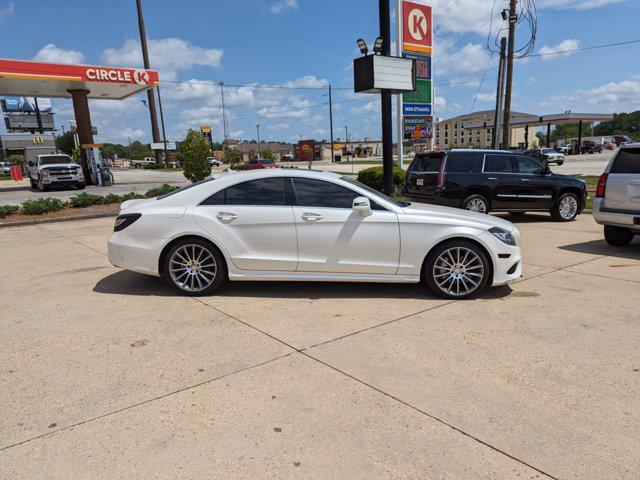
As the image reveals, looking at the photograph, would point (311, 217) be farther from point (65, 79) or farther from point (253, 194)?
point (65, 79)

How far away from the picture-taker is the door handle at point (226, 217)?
17.8 feet

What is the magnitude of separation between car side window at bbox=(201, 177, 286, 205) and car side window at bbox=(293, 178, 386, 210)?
0.22m

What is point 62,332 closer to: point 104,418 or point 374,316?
point 104,418

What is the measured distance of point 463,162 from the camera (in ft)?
35.5

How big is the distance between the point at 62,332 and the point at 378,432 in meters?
3.30

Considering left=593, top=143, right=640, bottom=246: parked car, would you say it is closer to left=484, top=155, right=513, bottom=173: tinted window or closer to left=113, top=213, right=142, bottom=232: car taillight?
left=484, top=155, right=513, bottom=173: tinted window

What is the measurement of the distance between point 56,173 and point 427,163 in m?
20.2

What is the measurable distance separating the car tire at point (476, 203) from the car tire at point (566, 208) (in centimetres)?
176

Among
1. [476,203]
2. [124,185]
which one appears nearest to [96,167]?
[124,185]

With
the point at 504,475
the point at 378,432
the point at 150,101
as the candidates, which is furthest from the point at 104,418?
the point at 150,101

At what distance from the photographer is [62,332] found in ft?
14.8

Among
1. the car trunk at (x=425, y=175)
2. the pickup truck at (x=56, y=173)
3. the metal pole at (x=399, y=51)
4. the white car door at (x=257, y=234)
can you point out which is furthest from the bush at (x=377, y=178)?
the pickup truck at (x=56, y=173)

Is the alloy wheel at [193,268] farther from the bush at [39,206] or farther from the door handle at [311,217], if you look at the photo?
the bush at [39,206]

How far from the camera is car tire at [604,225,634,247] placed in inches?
316
